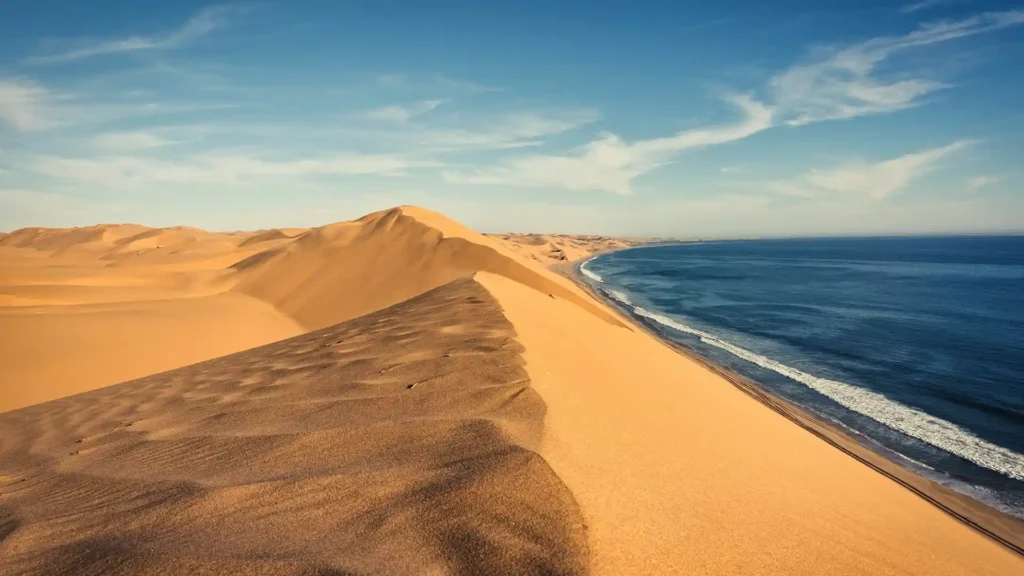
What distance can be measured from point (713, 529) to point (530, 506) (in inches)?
38.9

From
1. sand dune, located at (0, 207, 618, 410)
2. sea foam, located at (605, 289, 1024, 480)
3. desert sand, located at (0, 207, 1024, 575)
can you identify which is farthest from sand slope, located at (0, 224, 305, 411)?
sea foam, located at (605, 289, 1024, 480)

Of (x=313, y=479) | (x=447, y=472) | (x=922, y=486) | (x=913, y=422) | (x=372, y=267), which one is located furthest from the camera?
(x=372, y=267)

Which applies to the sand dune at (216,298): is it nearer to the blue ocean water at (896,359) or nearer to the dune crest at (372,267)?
the dune crest at (372,267)

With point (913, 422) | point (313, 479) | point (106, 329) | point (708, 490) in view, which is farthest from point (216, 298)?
point (913, 422)

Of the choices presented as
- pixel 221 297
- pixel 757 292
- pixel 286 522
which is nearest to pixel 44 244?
pixel 221 297

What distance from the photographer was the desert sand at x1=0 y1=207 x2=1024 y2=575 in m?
2.02

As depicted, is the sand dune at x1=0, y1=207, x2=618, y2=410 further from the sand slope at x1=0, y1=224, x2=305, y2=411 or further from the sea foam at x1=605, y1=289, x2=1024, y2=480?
the sea foam at x1=605, y1=289, x2=1024, y2=480

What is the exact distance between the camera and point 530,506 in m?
2.16

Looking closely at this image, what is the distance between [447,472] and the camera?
8.13 ft

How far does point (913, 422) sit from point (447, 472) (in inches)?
476

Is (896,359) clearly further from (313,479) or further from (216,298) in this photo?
(216,298)

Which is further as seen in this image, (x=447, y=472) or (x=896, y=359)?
(x=896, y=359)

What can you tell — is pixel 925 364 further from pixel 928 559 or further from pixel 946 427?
pixel 928 559

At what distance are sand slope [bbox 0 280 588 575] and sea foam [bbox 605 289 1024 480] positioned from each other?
934 centimetres
